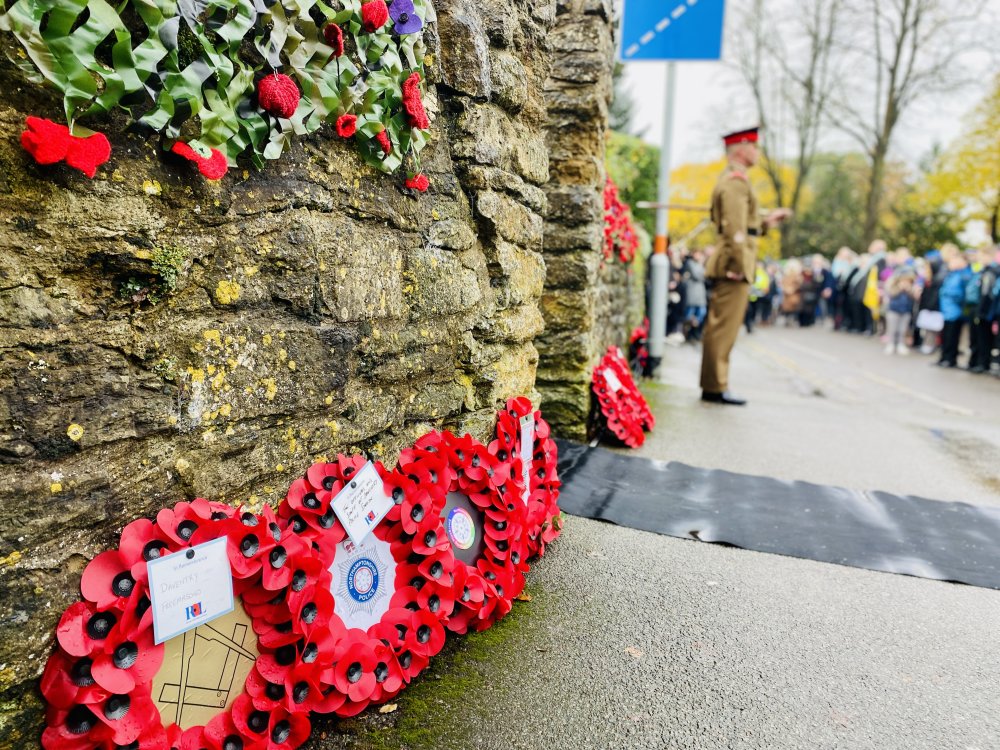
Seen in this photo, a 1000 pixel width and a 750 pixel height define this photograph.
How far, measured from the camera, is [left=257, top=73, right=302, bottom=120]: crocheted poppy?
1677 millimetres

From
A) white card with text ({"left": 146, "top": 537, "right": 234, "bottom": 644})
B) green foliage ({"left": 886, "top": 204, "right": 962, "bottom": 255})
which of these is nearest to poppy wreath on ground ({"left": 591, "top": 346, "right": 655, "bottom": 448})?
white card with text ({"left": 146, "top": 537, "right": 234, "bottom": 644})

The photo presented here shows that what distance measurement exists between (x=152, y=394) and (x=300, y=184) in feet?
2.20

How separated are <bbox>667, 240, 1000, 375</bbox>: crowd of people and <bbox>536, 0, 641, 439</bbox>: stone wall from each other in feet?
18.7

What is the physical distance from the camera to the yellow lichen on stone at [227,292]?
167 cm

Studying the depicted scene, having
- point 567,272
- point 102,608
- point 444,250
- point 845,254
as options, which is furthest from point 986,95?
point 102,608

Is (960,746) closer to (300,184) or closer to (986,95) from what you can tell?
(300,184)

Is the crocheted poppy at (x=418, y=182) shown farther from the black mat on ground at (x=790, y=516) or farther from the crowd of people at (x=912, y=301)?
the crowd of people at (x=912, y=301)

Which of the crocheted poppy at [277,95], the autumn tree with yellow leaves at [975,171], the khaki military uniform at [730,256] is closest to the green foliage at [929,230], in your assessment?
the autumn tree with yellow leaves at [975,171]

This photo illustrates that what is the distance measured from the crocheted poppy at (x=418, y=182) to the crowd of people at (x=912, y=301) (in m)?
8.03

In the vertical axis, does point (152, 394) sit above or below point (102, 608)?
above

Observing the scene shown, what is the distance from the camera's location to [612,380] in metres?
5.00

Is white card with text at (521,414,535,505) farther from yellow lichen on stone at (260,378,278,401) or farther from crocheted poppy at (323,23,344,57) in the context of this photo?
crocheted poppy at (323,23,344,57)

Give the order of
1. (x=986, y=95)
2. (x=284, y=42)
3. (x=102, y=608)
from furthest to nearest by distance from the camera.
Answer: (x=986, y=95), (x=284, y=42), (x=102, y=608)

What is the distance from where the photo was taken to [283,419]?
1856 millimetres
